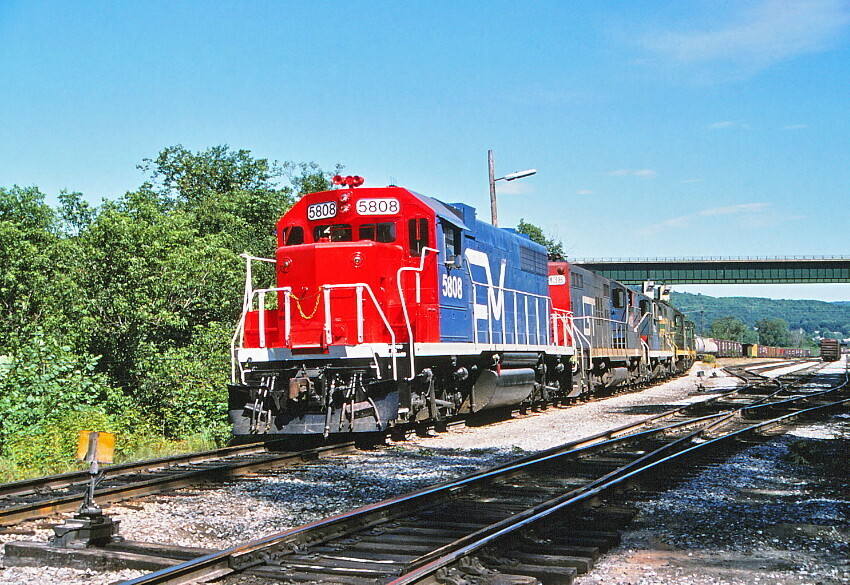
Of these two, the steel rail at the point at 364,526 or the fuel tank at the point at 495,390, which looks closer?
the steel rail at the point at 364,526

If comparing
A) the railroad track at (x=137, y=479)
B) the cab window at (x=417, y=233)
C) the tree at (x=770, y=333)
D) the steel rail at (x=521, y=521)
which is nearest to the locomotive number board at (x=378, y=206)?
the cab window at (x=417, y=233)

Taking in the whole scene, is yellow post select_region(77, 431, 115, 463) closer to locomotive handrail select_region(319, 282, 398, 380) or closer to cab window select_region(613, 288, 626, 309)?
locomotive handrail select_region(319, 282, 398, 380)

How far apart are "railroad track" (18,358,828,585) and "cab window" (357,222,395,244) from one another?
3741 millimetres

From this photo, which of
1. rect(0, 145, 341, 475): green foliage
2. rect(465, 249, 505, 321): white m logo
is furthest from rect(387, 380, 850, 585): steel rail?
rect(0, 145, 341, 475): green foliage

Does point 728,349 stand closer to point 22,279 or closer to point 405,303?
point 22,279

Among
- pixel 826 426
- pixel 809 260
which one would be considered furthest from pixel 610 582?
pixel 809 260

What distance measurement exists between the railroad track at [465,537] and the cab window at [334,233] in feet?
13.5

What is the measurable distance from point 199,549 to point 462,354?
7282mm

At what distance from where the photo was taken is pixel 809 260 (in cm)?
6794

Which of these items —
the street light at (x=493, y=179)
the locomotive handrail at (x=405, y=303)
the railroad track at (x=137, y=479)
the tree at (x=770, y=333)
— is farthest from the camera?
the tree at (x=770, y=333)

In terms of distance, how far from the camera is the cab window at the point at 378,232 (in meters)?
11.2

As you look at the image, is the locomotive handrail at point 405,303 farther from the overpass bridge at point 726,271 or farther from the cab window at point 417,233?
the overpass bridge at point 726,271

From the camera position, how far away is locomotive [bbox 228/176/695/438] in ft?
32.3

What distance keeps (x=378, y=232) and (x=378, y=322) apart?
135 cm
